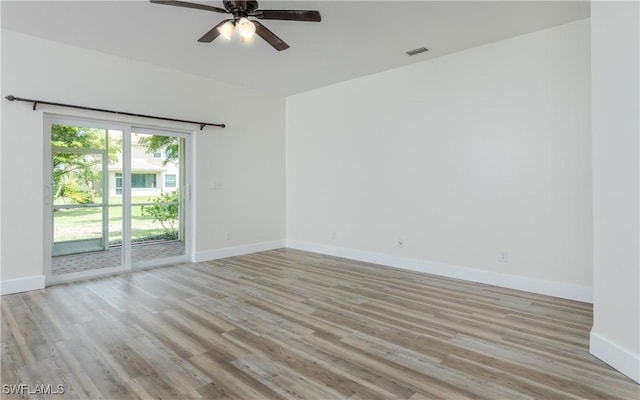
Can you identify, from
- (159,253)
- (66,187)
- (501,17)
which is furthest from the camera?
(159,253)

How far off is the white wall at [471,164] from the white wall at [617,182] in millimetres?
1336

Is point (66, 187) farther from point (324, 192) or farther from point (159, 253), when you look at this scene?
point (324, 192)

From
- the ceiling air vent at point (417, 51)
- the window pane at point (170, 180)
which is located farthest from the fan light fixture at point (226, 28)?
the window pane at point (170, 180)

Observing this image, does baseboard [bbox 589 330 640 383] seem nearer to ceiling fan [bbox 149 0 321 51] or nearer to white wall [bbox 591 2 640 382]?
white wall [bbox 591 2 640 382]

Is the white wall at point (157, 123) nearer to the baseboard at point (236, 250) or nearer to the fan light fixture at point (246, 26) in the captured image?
the baseboard at point (236, 250)

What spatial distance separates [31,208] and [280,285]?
2968 mm

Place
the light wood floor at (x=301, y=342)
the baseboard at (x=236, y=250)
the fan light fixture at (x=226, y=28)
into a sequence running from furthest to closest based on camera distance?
the baseboard at (x=236, y=250) < the fan light fixture at (x=226, y=28) < the light wood floor at (x=301, y=342)

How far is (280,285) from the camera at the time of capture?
13.4 feet

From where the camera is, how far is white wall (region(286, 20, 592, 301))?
3.59m

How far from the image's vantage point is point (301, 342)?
8.52ft

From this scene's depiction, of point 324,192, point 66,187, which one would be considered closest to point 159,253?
point 66,187

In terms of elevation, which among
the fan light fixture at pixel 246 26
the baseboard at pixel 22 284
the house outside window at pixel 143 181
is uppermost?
the fan light fixture at pixel 246 26

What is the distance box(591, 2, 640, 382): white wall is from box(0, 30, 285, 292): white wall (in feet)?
15.8

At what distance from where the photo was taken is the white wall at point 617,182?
209 cm
